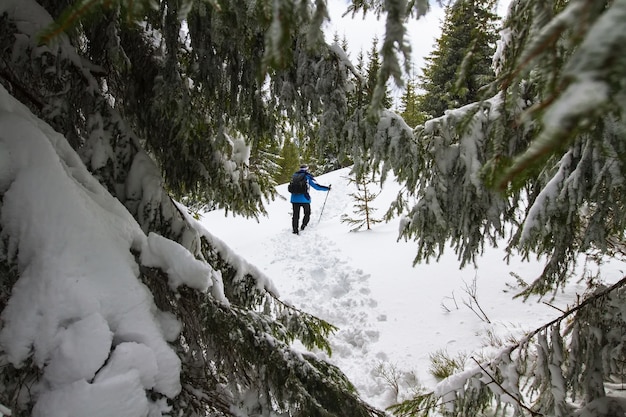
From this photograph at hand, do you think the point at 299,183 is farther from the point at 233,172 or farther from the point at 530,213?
the point at 530,213

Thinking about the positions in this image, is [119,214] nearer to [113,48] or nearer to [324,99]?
[113,48]

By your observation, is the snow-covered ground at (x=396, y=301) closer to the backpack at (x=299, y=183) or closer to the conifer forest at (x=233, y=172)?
the conifer forest at (x=233, y=172)

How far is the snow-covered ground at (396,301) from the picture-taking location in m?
5.34

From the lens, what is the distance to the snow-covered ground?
5.34m

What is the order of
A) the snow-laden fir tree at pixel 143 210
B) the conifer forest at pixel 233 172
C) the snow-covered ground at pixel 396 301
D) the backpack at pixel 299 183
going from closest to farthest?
the conifer forest at pixel 233 172 < the snow-laden fir tree at pixel 143 210 < the snow-covered ground at pixel 396 301 < the backpack at pixel 299 183

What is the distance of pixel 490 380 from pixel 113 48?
3.61 metres

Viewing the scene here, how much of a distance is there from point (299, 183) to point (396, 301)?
6655mm

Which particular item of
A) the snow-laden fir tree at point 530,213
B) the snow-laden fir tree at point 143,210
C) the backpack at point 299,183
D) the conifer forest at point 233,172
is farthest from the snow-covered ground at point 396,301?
the backpack at point 299,183

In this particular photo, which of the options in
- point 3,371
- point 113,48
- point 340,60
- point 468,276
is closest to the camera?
point 3,371

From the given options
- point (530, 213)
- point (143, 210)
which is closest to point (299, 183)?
point (143, 210)

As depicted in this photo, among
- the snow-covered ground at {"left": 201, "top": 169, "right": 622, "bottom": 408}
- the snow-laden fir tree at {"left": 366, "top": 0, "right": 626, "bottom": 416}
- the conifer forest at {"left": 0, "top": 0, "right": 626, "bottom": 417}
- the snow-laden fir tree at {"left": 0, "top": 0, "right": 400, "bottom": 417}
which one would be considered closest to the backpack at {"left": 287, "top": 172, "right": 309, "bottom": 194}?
the snow-covered ground at {"left": 201, "top": 169, "right": 622, "bottom": 408}

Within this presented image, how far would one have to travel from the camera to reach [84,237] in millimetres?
1592

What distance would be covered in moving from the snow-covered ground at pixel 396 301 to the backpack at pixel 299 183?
2140 mm

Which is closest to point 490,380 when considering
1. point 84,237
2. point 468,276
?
point 84,237
